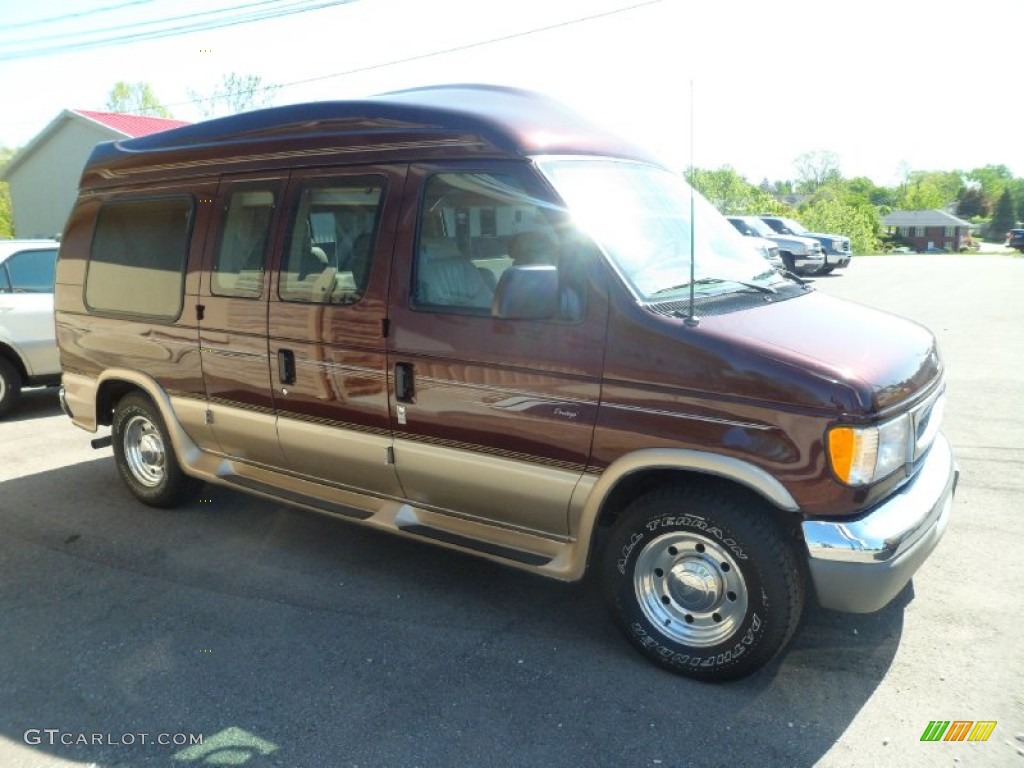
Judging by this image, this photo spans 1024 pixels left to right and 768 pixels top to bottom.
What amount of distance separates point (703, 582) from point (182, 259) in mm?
3553

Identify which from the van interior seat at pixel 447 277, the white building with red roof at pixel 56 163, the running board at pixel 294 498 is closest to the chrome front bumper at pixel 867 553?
the van interior seat at pixel 447 277

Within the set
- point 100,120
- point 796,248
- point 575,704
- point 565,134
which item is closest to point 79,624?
point 575,704

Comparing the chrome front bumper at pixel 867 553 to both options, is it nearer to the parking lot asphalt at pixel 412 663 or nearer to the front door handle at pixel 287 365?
the parking lot asphalt at pixel 412 663

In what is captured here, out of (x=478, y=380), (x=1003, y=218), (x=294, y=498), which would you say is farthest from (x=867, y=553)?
(x=1003, y=218)

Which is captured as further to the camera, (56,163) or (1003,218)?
(1003,218)

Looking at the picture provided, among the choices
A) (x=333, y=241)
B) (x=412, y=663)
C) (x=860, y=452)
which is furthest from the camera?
(x=333, y=241)

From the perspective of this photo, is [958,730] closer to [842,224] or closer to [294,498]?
[294,498]

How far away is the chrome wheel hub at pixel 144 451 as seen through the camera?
5422 mm

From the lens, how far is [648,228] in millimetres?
3695

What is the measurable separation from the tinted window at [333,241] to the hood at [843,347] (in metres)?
1.75

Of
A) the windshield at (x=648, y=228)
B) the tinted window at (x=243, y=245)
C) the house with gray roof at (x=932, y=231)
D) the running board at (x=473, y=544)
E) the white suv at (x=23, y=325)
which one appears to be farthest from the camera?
the house with gray roof at (x=932, y=231)

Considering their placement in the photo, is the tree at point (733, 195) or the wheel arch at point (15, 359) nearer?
the wheel arch at point (15, 359)

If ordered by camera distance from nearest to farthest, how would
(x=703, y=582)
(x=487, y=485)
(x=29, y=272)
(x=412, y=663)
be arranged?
(x=703, y=582)
(x=412, y=663)
(x=487, y=485)
(x=29, y=272)

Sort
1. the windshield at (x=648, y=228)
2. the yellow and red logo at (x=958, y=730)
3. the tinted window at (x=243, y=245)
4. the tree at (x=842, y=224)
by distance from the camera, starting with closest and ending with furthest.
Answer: the yellow and red logo at (x=958, y=730), the windshield at (x=648, y=228), the tinted window at (x=243, y=245), the tree at (x=842, y=224)
